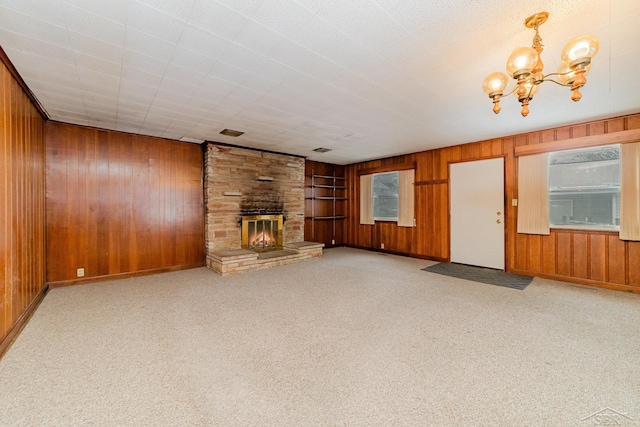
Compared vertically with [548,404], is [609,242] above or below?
above

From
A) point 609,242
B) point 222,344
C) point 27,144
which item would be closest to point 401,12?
point 222,344

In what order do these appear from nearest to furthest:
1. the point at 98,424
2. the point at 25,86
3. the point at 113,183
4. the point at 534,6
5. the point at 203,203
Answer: the point at 98,424
the point at 534,6
the point at 25,86
the point at 113,183
the point at 203,203

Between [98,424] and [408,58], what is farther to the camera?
[408,58]

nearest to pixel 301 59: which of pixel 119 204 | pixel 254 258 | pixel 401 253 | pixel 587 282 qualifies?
pixel 254 258

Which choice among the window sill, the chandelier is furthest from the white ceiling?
the window sill

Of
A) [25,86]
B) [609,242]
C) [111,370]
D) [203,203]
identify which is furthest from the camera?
[203,203]

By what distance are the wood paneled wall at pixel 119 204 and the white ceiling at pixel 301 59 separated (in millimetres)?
534

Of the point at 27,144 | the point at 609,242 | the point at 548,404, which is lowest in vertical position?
the point at 548,404

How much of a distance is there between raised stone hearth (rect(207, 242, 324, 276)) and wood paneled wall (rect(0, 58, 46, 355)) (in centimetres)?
226

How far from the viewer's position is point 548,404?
158cm

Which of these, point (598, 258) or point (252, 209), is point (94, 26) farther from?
point (598, 258)

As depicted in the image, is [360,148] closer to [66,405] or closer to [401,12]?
[401,12]

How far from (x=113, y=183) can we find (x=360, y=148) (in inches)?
185

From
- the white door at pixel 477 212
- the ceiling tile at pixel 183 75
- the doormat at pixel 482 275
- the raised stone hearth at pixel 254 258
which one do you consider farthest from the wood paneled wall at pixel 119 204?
the white door at pixel 477 212
